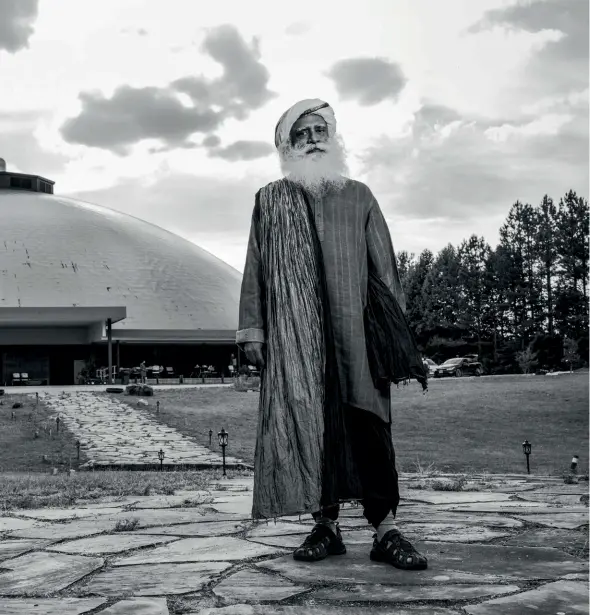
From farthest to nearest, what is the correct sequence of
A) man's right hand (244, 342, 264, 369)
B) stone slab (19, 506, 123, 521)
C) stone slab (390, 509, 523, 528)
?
stone slab (19, 506, 123, 521)
stone slab (390, 509, 523, 528)
man's right hand (244, 342, 264, 369)

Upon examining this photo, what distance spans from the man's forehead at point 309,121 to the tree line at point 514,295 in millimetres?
42763

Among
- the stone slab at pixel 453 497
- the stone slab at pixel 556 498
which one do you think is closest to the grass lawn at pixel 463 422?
the stone slab at pixel 453 497

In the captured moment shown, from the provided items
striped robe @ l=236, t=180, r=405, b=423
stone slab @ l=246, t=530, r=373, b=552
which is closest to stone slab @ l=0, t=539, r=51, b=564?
stone slab @ l=246, t=530, r=373, b=552

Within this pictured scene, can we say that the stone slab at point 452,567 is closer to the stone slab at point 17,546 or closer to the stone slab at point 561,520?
the stone slab at point 561,520

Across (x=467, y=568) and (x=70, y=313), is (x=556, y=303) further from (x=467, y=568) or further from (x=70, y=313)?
(x=467, y=568)

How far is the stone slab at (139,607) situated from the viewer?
265 cm

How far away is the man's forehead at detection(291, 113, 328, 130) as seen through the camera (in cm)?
402

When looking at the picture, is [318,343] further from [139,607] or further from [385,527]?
[139,607]

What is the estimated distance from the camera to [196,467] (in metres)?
9.64

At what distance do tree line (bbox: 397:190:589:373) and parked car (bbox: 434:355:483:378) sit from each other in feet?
12.7

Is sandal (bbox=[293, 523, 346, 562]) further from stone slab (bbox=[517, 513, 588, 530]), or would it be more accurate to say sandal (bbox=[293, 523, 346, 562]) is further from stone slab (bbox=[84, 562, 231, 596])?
stone slab (bbox=[517, 513, 588, 530])

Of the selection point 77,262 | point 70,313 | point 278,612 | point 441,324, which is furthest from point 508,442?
point 441,324

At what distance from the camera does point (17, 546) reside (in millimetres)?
3896

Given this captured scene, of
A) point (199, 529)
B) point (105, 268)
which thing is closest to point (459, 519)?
point (199, 529)
